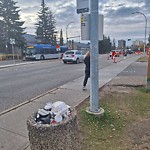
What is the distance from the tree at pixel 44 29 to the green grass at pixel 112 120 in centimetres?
5378

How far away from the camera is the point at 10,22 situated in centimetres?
4288

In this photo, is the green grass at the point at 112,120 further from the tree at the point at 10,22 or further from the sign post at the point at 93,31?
the tree at the point at 10,22

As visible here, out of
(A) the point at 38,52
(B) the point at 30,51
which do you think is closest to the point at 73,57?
(A) the point at 38,52

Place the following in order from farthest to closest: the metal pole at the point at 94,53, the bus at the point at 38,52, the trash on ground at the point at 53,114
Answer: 1. the bus at the point at 38,52
2. the metal pole at the point at 94,53
3. the trash on ground at the point at 53,114

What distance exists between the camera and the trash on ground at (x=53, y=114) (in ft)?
8.84

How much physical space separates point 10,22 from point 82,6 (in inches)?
1675

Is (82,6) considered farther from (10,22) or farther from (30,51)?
(10,22)

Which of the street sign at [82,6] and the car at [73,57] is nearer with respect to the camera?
the street sign at [82,6]

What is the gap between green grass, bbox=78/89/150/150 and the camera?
3426 mm

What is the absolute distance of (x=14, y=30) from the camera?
142 ft

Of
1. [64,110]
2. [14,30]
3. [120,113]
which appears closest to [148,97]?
[120,113]

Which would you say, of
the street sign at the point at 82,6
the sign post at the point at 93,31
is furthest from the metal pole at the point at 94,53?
the street sign at the point at 82,6

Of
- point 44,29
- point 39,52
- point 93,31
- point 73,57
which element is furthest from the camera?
point 44,29

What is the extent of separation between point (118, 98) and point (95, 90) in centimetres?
199
